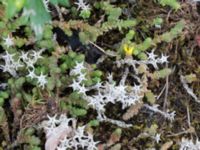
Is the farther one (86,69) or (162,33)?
(162,33)

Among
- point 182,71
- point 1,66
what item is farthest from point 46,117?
point 182,71

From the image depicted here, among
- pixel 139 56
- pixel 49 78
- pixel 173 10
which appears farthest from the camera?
pixel 173 10

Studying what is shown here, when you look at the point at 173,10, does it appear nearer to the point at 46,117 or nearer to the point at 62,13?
the point at 62,13

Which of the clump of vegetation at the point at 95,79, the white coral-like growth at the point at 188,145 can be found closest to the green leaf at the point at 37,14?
the clump of vegetation at the point at 95,79

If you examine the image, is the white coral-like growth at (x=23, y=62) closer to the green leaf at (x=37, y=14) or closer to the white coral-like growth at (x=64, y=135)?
the white coral-like growth at (x=64, y=135)

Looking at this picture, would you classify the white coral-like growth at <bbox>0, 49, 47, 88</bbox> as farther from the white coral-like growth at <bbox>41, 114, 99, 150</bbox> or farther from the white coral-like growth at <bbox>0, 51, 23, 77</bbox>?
the white coral-like growth at <bbox>41, 114, 99, 150</bbox>

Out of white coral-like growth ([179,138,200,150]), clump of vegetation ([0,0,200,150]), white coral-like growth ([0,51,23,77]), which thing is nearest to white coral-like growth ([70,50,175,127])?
clump of vegetation ([0,0,200,150])

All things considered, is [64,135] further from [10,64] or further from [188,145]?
[188,145]

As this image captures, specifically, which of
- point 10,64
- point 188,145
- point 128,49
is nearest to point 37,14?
point 10,64
